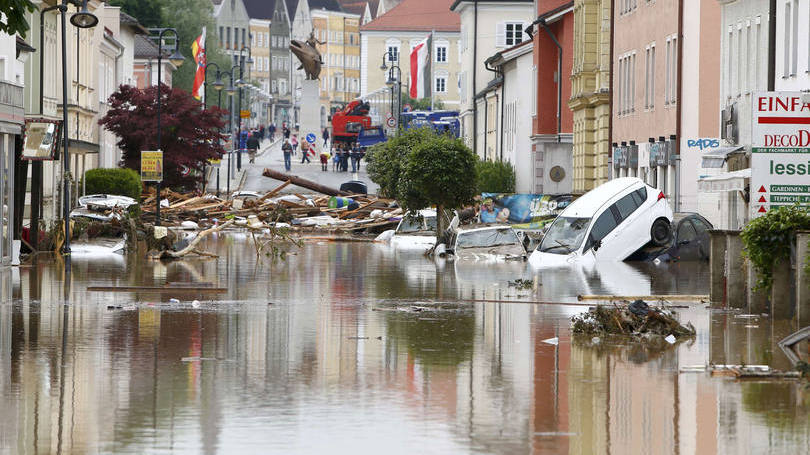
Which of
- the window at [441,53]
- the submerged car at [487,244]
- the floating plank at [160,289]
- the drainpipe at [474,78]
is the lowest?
the floating plank at [160,289]

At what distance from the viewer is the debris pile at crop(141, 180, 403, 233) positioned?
204ft

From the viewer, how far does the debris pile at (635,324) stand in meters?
18.1

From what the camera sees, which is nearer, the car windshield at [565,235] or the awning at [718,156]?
the awning at [718,156]

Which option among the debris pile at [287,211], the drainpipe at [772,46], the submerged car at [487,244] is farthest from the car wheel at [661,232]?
the debris pile at [287,211]

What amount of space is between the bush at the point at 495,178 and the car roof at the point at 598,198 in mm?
33826

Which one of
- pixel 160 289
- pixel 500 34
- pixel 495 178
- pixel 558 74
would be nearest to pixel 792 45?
pixel 160 289

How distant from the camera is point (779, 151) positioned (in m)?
21.9

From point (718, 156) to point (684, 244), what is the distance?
302 cm

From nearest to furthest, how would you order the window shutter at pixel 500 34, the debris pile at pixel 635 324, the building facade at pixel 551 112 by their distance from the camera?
the debris pile at pixel 635 324, the building facade at pixel 551 112, the window shutter at pixel 500 34

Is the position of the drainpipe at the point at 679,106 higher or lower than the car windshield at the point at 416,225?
higher

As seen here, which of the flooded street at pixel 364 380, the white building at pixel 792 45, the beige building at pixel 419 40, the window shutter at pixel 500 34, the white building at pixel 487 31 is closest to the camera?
the flooded street at pixel 364 380

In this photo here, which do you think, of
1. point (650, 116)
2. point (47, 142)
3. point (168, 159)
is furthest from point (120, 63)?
point (47, 142)

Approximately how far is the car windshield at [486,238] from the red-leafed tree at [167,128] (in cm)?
3027

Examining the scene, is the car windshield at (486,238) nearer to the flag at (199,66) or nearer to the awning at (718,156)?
the awning at (718,156)
